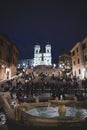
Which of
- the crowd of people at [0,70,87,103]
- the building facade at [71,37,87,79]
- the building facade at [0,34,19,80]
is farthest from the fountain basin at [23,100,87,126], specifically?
the building facade at [71,37,87,79]

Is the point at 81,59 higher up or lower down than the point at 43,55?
lower down

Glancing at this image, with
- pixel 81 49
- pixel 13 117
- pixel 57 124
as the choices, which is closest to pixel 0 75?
pixel 81 49

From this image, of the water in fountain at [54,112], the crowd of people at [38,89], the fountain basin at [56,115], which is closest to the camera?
the fountain basin at [56,115]

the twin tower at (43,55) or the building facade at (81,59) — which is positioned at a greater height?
the twin tower at (43,55)

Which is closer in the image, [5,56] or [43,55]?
[5,56]

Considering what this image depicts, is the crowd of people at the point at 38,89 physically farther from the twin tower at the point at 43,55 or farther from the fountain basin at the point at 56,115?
the twin tower at the point at 43,55

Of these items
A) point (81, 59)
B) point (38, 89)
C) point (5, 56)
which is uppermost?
point (5, 56)

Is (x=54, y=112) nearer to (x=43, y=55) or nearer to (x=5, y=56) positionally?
(x=5, y=56)

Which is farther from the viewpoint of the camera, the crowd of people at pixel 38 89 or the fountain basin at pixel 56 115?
the crowd of people at pixel 38 89

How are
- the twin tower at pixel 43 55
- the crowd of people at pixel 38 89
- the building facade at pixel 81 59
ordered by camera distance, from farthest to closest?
the twin tower at pixel 43 55
the building facade at pixel 81 59
the crowd of people at pixel 38 89

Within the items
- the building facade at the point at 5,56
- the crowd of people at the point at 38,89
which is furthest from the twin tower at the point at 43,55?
the crowd of people at the point at 38,89

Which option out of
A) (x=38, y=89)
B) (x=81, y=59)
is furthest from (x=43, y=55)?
(x=38, y=89)

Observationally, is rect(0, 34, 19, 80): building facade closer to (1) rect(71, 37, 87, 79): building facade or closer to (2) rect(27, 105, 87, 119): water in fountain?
(1) rect(71, 37, 87, 79): building facade

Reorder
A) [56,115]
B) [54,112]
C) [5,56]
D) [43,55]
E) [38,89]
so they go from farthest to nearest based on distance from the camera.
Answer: [43,55]
[5,56]
[38,89]
[54,112]
[56,115]
